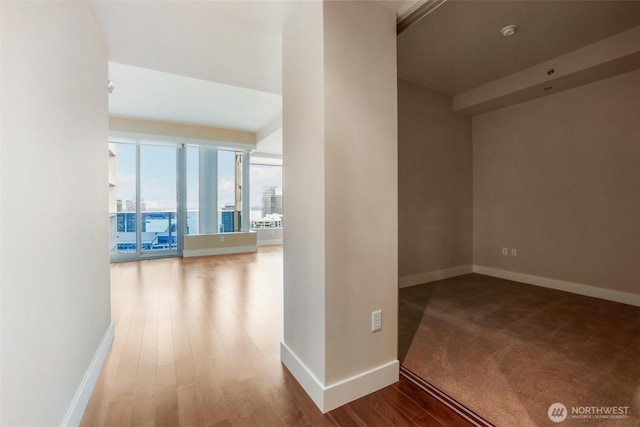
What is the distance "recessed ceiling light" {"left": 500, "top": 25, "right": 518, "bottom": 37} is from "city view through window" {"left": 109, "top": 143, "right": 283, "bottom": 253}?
598 centimetres

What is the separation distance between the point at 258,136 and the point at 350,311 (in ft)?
20.0

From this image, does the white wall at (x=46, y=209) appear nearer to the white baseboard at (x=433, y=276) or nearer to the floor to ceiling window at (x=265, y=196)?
the white baseboard at (x=433, y=276)

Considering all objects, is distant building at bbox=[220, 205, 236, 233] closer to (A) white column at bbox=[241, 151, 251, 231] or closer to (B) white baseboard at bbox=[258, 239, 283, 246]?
(A) white column at bbox=[241, 151, 251, 231]

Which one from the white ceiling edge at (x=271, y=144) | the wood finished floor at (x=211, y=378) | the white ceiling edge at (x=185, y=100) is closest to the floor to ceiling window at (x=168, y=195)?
the white ceiling edge at (x=271, y=144)

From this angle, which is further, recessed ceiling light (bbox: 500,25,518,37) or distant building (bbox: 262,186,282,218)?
distant building (bbox: 262,186,282,218)

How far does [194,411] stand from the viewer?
60.1 inches

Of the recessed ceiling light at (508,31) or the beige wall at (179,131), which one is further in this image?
the beige wall at (179,131)

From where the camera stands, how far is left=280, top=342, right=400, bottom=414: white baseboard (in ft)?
5.05

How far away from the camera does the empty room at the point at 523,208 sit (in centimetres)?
184

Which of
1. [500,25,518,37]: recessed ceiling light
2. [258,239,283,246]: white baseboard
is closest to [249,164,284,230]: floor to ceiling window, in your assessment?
[258,239,283,246]: white baseboard

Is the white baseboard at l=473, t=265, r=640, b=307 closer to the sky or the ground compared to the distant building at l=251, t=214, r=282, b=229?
closer to the ground

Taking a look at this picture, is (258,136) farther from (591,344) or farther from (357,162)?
(591,344)

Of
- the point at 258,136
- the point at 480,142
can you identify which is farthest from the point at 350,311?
the point at 258,136

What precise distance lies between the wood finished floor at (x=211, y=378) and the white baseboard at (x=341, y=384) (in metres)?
0.04
